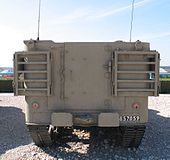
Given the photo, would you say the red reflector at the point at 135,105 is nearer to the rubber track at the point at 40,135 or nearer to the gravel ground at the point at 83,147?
the gravel ground at the point at 83,147

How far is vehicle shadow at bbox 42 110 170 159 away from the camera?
5.86 m

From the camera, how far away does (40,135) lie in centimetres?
591

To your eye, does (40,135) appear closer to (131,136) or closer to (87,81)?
(87,81)

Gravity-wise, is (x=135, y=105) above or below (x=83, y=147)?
above

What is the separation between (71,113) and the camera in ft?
18.1

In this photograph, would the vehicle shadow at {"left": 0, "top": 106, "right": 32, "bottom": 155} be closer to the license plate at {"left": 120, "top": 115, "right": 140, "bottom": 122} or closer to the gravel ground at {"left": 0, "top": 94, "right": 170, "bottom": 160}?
the gravel ground at {"left": 0, "top": 94, "right": 170, "bottom": 160}

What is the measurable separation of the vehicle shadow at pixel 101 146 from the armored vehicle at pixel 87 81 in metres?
0.70

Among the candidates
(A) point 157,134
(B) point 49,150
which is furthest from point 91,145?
(A) point 157,134

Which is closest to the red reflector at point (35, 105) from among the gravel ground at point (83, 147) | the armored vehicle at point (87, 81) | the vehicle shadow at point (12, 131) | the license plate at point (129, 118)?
the armored vehicle at point (87, 81)

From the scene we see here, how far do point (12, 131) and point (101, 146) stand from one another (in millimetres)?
2861

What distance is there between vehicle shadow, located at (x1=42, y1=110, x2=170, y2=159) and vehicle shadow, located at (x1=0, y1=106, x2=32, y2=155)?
92 cm

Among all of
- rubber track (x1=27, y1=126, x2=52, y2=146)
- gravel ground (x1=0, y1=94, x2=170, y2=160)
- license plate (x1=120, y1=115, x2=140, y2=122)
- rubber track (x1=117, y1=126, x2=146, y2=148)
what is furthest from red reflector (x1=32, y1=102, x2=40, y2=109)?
rubber track (x1=117, y1=126, x2=146, y2=148)

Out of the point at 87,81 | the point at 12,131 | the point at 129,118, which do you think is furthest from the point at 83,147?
the point at 12,131

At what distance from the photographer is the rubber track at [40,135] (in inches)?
225
